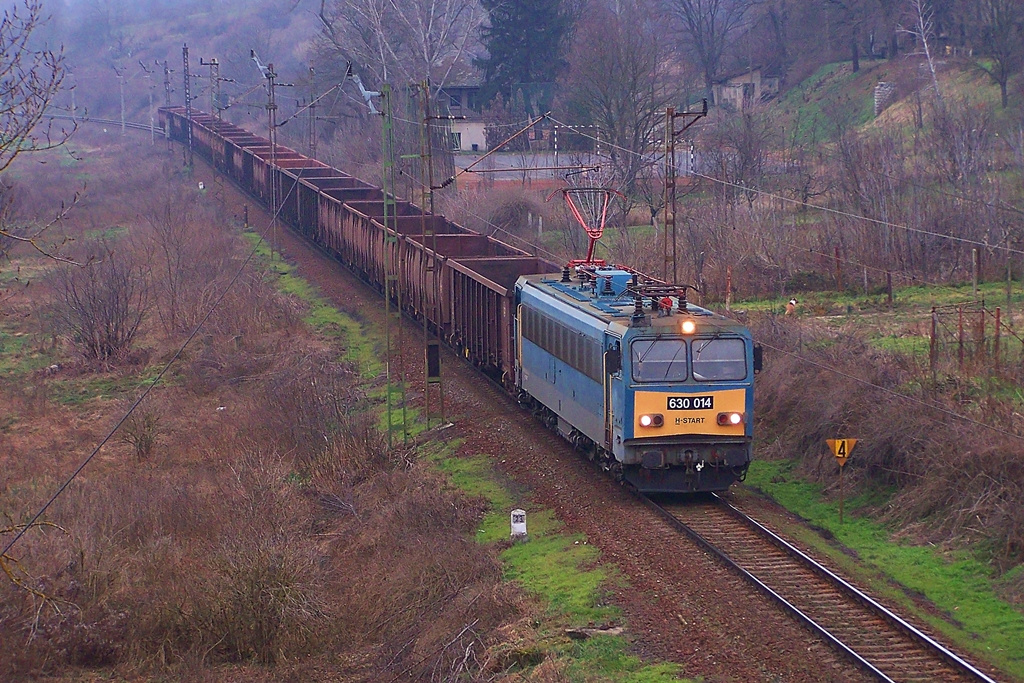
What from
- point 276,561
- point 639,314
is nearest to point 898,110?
point 639,314

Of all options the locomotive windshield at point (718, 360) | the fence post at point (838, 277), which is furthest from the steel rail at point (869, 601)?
the fence post at point (838, 277)

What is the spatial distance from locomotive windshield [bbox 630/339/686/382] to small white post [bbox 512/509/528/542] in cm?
227

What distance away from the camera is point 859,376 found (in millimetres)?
17500

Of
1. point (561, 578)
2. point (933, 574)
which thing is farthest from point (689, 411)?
point (933, 574)

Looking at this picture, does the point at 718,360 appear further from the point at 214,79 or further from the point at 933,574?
the point at 214,79

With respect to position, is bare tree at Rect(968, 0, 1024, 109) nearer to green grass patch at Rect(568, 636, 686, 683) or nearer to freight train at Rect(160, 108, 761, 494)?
freight train at Rect(160, 108, 761, 494)

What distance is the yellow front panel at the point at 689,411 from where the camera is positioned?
13.9m

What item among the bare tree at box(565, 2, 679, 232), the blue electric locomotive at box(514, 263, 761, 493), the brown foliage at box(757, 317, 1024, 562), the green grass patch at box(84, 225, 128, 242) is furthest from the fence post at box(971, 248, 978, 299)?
the green grass patch at box(84, 225, 128, 242)

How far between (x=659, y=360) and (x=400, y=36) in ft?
167

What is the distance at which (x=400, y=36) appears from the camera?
6134 centimetres

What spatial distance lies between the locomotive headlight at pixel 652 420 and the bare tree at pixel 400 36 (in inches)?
1595

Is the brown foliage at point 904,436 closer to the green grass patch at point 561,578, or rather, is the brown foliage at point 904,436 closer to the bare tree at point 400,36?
the green grass patch at point 561,578

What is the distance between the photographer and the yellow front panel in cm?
1385

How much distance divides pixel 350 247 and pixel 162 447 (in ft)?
42.8
